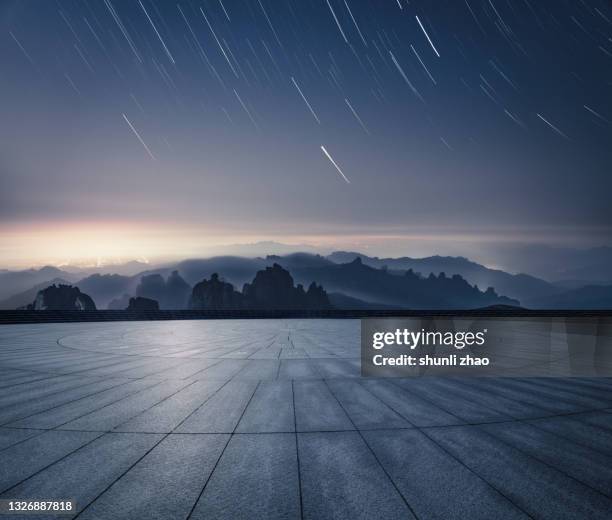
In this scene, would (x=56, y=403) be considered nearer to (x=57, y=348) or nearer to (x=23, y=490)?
(x=23, y=490)

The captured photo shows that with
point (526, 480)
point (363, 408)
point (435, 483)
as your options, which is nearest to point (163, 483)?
point (435, 483)

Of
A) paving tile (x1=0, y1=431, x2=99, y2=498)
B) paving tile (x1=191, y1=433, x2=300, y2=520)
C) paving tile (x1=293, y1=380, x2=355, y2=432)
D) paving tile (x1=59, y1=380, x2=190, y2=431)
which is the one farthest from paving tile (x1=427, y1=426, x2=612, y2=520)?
paving tile (x1=0, y1=431, x2=99, y2=498)

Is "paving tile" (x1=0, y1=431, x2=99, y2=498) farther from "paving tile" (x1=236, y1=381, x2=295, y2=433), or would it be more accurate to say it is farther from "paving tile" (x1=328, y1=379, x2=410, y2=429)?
"paving tile" (x1=328, y1=379, x2=410, y2=429)

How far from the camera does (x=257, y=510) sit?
4656 mm

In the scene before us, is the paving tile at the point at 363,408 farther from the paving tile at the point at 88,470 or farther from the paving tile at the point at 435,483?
the paving tile at the point at 88,470

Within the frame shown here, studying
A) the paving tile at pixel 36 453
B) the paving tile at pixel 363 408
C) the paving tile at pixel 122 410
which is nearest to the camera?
the paving tile at pixel 36 453

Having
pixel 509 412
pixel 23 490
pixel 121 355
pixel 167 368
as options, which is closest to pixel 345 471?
pixel 23 490

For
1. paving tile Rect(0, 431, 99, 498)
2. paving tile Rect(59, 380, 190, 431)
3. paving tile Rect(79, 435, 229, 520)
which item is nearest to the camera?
paving tile Rect(79, 435, 229, 520)

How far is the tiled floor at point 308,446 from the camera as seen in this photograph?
191 inches

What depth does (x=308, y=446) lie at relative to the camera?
6.58 metres

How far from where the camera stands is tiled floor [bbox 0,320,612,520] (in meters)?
4.85

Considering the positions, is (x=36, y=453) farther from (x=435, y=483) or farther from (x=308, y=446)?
(x=435, y=483)

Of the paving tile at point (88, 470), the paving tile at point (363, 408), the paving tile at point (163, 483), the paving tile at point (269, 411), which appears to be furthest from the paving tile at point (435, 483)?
the paving tile at point (88, 470)

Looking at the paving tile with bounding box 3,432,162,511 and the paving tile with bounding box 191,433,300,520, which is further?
the paving tile with bounding box 3,432,162,511
